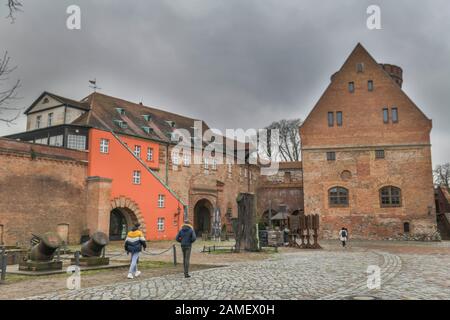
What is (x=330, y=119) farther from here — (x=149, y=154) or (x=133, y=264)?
(x=133, y=264)

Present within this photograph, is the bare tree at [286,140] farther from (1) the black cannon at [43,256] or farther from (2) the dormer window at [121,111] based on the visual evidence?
(1) the black cannon at [43,256]

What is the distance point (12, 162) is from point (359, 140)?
2618 cm

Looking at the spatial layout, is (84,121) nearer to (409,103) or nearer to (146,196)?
(146,196)

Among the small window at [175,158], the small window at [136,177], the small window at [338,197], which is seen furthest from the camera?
the small window at [175,158]

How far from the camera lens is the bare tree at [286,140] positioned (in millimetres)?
55562

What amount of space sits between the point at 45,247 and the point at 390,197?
28.5 metres

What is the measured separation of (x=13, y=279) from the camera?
11.4 m

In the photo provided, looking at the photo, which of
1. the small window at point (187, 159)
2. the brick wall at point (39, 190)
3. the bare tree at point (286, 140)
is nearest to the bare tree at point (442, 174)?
the bare tree at point (286, 140)

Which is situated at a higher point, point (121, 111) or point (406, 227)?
point (121, 111)

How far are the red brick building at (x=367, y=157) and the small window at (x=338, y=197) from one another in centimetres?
8

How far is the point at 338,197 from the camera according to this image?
35250 mm

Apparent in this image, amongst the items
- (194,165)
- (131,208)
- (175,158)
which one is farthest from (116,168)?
(194,165)

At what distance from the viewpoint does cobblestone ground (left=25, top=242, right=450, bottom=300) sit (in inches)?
336
